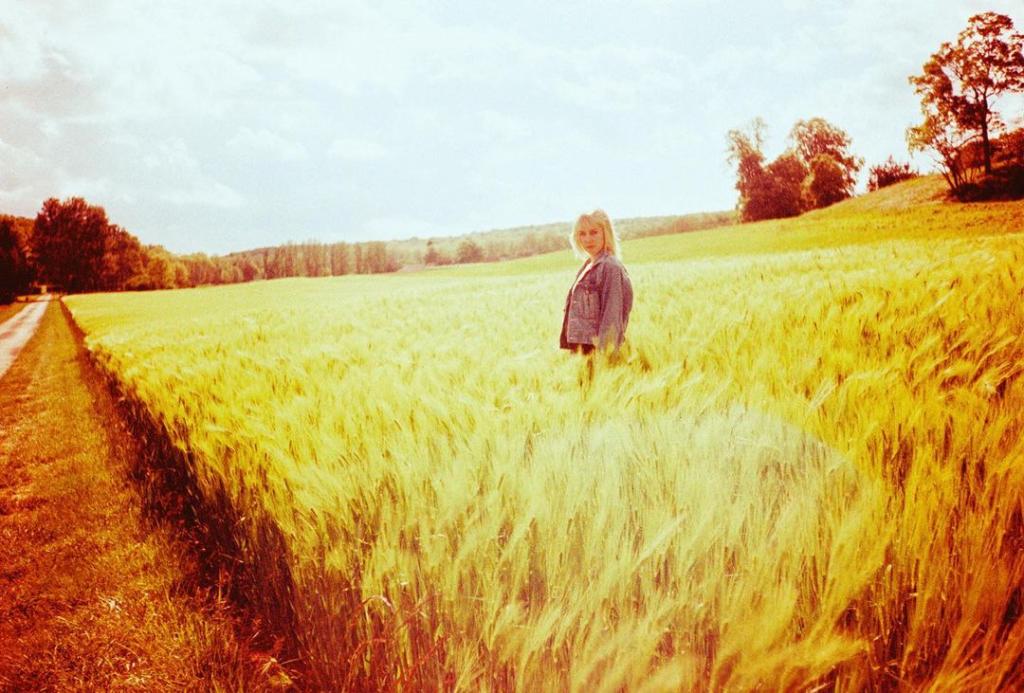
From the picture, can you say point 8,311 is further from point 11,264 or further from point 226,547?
point 226,547

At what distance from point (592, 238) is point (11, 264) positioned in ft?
287

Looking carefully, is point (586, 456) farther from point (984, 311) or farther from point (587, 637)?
point (984, 311)

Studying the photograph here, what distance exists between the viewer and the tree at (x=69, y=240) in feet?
240

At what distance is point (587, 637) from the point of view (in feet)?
3.19

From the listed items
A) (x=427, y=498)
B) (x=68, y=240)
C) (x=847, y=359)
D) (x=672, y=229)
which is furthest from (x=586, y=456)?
(x=672, y=229)

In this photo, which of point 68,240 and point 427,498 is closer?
point 427,498

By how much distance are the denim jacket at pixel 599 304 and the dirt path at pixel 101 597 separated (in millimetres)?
2750

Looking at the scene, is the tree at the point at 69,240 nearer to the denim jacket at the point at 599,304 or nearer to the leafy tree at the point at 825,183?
the leafy tree at the point at 825,183

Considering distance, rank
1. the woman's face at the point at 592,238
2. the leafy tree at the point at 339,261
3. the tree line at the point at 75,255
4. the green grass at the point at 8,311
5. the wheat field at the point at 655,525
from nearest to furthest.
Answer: the wheat field at the point at 655,525 → the woman's face at the point at 592,238 → the green grass at the point at 8,311 → the tree line at the point at 75,255 → the leafy tree at the point at 339,261

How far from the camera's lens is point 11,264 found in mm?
65812

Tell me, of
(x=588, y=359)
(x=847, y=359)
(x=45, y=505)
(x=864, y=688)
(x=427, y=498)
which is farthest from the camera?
(x=45, y=505)

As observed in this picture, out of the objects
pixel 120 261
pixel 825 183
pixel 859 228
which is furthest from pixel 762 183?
pixel 120 261

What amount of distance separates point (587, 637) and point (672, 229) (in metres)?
129

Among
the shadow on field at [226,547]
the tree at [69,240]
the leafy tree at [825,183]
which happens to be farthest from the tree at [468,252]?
the shadow on field at [226,547]
